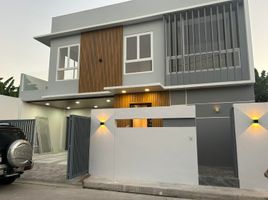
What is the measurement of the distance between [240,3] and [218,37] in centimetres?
173

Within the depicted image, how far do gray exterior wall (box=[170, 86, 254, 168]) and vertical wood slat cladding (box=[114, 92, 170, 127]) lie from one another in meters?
1.46

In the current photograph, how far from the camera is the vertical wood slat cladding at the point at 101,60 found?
10.9m

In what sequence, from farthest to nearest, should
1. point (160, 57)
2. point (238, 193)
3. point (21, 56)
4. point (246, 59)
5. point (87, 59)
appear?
point (21, 56), point (87, 59), point (160, 57), point (246, 59), point (238, 193)

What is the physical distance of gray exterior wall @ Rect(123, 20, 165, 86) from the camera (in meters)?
10.3

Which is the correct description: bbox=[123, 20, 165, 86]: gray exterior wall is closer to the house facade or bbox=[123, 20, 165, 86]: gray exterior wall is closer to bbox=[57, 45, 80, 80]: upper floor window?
the house facade

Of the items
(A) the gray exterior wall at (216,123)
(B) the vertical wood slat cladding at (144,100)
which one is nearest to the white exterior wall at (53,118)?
(B) the vertical wood slat cladding at (144,100)

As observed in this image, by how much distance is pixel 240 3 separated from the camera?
952 centimetres

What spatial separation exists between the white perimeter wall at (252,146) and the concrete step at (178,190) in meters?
0.39

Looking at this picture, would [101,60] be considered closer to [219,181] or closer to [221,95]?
[221,95]

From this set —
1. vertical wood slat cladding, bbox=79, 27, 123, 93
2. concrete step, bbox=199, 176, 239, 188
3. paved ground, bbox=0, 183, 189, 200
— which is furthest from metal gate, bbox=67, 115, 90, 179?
vertical wood slat cladding, bbox=79, 27, 123, 93

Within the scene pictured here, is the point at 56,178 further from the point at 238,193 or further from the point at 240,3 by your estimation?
the point at 240,3

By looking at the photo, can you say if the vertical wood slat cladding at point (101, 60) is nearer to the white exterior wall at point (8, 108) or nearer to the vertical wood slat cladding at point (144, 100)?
the vertical wood slat cladding at point (144, 100)

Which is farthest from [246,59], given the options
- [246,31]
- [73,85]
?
[73,85]

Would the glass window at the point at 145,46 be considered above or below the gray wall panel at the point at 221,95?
above
